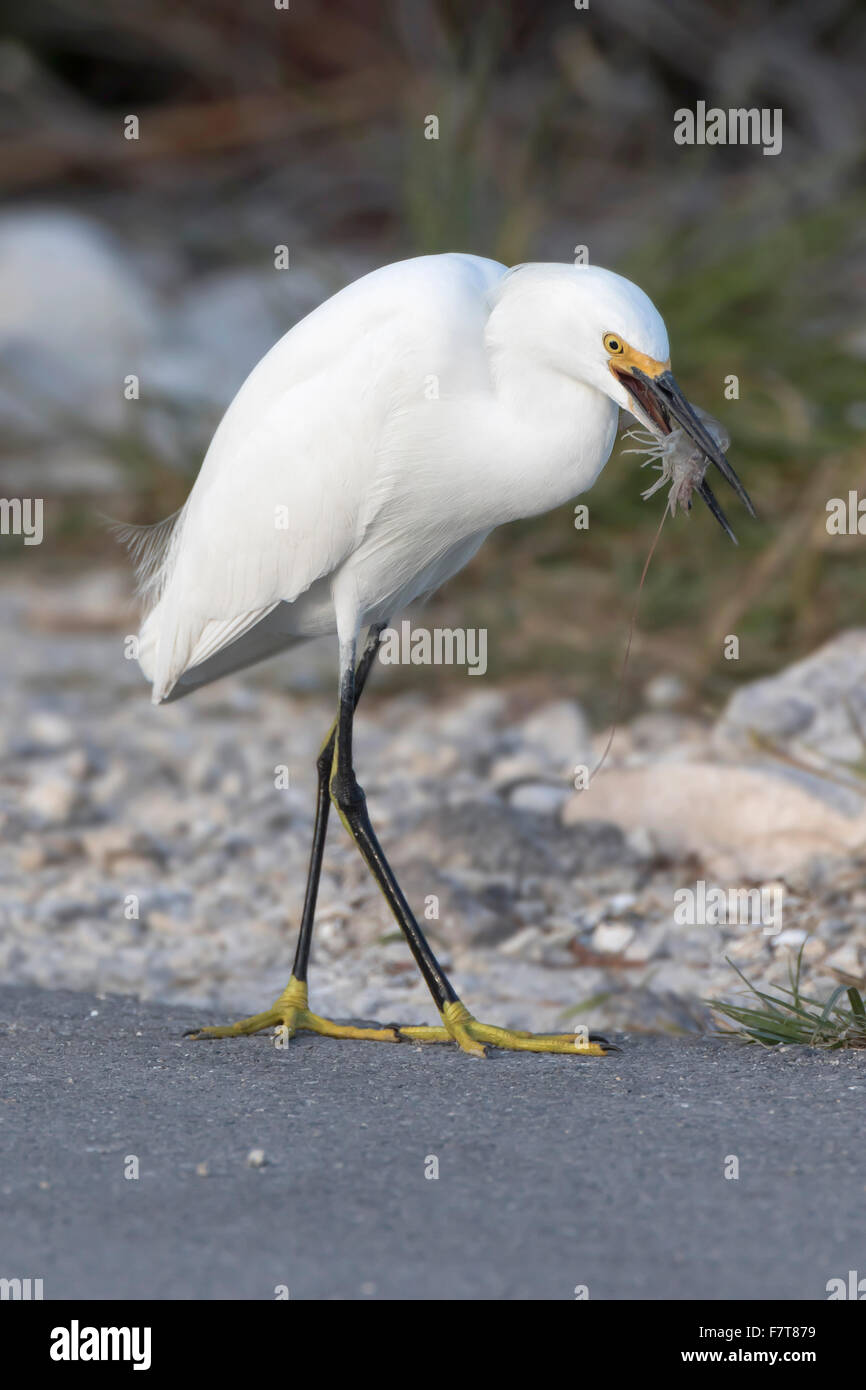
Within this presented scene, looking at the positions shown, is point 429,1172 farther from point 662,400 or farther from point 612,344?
point 612,344

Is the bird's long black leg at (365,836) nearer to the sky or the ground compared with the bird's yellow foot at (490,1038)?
nearer to the sky

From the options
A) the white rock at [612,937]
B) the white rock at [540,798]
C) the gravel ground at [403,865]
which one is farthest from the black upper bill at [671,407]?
the white rock at [540,798]

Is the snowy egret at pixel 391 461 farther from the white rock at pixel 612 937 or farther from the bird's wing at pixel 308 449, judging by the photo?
the white rock at pixel 612 937

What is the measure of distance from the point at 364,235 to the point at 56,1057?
10618 millimetres

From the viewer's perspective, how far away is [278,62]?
1341 centimetres

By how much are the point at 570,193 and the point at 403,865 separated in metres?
8.36

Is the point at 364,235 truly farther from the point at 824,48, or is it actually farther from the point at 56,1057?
the point at 56,1057

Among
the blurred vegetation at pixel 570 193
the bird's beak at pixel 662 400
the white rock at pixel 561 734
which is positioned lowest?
the bird's beak at pixel 662 400

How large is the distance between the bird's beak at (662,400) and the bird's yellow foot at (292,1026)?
1.41 meters

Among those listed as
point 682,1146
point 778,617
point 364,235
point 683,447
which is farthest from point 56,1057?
point 364,235

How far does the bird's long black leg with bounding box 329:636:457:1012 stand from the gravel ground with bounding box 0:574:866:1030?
18.2 inches

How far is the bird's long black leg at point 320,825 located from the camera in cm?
423

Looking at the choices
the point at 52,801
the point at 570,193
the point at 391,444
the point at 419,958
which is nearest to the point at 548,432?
the point at 391,444

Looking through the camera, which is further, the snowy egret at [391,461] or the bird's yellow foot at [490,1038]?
the bird's yellow foot at [490,1038]
